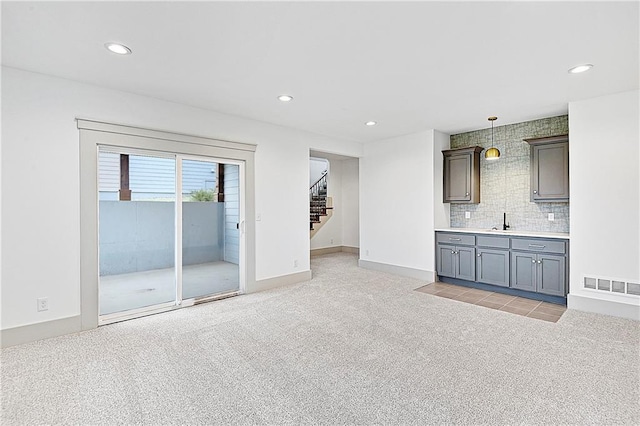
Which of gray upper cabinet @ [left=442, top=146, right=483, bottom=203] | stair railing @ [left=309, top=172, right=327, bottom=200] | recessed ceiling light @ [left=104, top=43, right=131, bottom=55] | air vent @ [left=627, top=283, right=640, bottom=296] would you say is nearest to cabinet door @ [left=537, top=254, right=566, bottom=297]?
air vent @ [left=627, top=283, right=640, bottom=296]

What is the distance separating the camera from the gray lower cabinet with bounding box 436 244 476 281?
5.16m

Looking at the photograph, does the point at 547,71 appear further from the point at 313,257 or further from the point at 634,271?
the point at 313,257

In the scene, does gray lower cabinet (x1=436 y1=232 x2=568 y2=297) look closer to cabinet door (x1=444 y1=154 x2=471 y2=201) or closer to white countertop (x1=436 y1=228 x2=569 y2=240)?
white countertop (x1=436 y1=228 x2=569 y2=240)

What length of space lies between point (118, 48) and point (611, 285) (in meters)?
5.69

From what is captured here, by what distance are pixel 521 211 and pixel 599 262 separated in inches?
54.3

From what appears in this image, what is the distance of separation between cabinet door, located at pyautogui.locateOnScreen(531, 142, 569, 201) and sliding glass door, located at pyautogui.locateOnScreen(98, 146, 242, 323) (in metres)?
4.35

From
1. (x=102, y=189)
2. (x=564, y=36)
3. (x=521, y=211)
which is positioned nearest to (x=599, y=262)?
(x=521, y=211)

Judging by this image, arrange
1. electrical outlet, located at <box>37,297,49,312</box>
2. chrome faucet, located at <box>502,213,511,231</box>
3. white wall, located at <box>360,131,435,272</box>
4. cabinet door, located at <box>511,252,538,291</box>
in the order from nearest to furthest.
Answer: electrical outlet, located at <box>37,297,49,312</box> < cabinet door, located at <box>511,252,538,291</box> < chrome faucet, located at <box>502,213,511,231</box> < white wall, located at <box>360,131,435,272</box>

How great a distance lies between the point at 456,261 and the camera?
5.33m

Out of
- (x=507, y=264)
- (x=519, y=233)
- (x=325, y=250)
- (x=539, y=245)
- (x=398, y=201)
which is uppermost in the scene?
(x=398, y=201)

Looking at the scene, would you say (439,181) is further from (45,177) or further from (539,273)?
(45,177)

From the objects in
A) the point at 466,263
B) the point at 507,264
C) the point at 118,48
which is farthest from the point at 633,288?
A: the point at 118,48

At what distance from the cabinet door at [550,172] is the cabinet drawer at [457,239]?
3.42 feet

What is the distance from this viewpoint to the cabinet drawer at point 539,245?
167 inches
